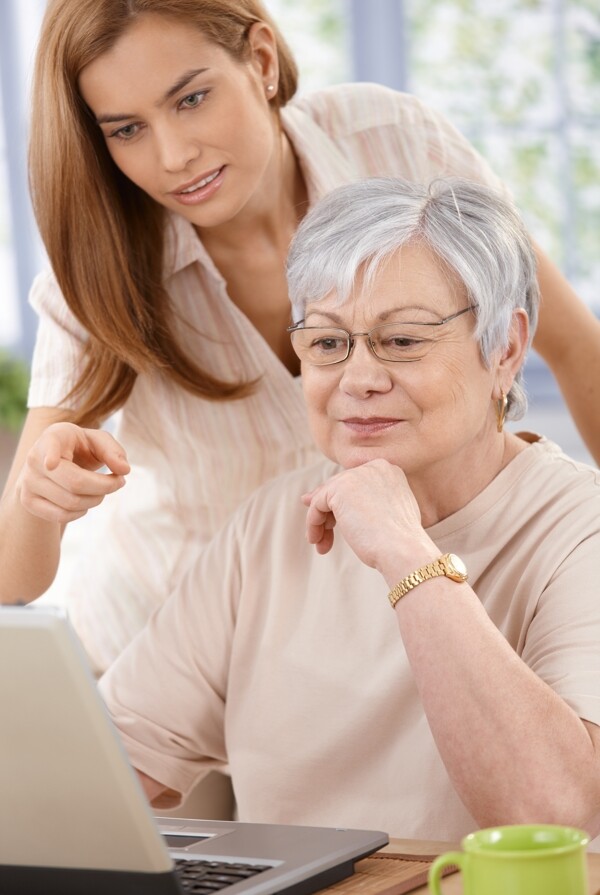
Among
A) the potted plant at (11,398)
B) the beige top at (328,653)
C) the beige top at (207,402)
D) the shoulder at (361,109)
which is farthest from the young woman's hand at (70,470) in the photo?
the potted plant at (11,398)

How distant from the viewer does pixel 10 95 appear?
4.80 metres

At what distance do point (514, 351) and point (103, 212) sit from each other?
67cm

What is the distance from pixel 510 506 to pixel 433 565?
11.0 inches

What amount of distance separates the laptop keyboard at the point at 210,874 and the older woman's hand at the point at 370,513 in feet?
1.17

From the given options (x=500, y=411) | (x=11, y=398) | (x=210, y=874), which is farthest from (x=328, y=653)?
(x=11, y=398)

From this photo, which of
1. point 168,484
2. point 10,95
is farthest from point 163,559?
point 10,95

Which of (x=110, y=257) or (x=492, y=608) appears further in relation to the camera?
(x=110, y=257)

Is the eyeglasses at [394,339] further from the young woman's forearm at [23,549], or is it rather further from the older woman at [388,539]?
the young woman's forearm at [23,549]

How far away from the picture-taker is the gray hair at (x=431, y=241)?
5.07 feet

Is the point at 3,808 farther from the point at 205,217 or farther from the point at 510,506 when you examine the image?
the point at 205,217

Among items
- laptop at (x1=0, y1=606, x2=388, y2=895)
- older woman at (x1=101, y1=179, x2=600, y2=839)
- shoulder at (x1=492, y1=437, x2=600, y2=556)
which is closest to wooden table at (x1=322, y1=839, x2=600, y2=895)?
laptop at (x1=0, y1=606, x2=388, y2=895)

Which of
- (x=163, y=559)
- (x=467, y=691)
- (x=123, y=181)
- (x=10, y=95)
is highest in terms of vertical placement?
(x=10, y=95)

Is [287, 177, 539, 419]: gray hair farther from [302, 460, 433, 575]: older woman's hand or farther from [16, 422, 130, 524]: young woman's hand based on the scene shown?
[16, 422, 130, 524]: young woman's hand

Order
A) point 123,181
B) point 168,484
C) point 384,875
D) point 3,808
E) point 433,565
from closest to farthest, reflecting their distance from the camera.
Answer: point 3,808 < point 384,875 < point 433,565 < point 123,181 < point 168,484
